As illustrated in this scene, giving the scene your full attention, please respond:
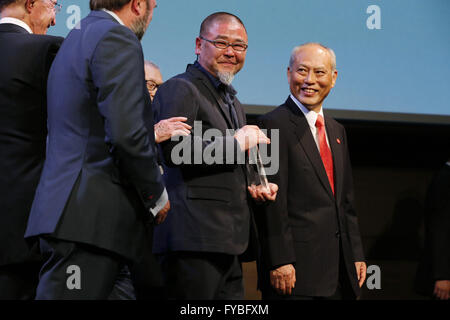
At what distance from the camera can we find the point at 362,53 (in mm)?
3459

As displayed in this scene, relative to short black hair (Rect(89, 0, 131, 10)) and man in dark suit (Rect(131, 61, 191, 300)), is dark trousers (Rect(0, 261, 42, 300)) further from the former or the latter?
short black hair (Rect(89, 0, 131, 10))

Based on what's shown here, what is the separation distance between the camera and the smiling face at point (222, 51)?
7.37ft

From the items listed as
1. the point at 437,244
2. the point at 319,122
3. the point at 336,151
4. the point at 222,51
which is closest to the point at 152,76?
the point at 222,51

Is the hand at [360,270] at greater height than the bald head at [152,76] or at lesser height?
lesser

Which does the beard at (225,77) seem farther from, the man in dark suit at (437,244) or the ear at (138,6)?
the man in dark suit at (437,244)

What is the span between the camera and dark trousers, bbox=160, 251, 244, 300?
1.93m

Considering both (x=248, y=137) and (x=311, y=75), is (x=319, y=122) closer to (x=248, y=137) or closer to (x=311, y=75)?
(x=311, y=75)

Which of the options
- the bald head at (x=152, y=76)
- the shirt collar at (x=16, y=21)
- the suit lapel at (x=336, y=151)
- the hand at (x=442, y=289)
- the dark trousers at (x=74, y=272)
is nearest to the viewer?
the dark trousers at (x=74, y=272)

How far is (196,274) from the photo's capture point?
1.93m

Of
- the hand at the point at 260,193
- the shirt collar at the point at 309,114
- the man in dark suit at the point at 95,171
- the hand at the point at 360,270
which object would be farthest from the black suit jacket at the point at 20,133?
the hand at the point at 360,270

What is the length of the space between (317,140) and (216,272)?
0.90 meters

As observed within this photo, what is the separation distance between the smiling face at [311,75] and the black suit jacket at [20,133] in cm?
119

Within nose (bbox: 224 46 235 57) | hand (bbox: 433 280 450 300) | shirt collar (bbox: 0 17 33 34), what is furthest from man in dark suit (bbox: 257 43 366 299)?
shirt collar (bbox: 0 17 33 34)

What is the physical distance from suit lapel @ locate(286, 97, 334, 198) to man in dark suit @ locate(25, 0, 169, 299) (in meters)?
0.99
